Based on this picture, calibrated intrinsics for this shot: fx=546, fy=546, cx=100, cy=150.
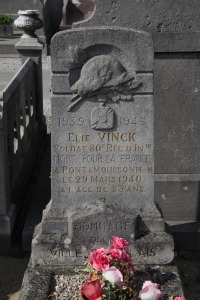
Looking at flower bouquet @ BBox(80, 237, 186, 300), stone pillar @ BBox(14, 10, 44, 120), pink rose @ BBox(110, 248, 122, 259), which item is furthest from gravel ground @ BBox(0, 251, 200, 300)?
stone pillar @ BBox(14, 10, 44, 120)

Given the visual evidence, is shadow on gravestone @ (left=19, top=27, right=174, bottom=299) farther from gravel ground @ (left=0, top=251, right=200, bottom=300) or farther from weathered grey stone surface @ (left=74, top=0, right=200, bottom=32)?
weathered grey stone surface @ (left=74, top=0, right=200, bottom=32)

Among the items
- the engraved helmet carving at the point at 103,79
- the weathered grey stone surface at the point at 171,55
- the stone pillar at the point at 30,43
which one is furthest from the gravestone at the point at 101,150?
the stone pillar at the point at 30,43

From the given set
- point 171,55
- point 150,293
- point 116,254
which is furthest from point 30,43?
point 150,293

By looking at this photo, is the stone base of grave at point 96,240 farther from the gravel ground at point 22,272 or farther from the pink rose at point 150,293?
the pink rose at point 150,293

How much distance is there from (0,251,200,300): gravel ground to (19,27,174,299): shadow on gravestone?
748mm

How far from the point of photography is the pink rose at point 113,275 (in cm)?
380

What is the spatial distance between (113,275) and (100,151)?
4.64ft

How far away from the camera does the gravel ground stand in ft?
17.8

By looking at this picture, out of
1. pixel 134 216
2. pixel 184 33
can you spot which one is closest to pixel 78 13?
pixel 184 33

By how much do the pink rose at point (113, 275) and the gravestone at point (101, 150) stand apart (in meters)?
1.04

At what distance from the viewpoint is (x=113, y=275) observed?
380 centimetres

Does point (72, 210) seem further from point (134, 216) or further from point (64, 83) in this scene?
point (64, 83)

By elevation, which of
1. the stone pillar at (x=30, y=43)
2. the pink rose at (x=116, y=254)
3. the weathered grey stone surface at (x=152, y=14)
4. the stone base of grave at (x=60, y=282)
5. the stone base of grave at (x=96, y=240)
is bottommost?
the stone base of grave at (x=60, y=282)

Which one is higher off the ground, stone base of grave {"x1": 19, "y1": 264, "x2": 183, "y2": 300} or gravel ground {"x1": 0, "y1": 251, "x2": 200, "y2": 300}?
stone base of grave {"x1": 19, "y1": 264, "x2": 183, "y2": 300}
